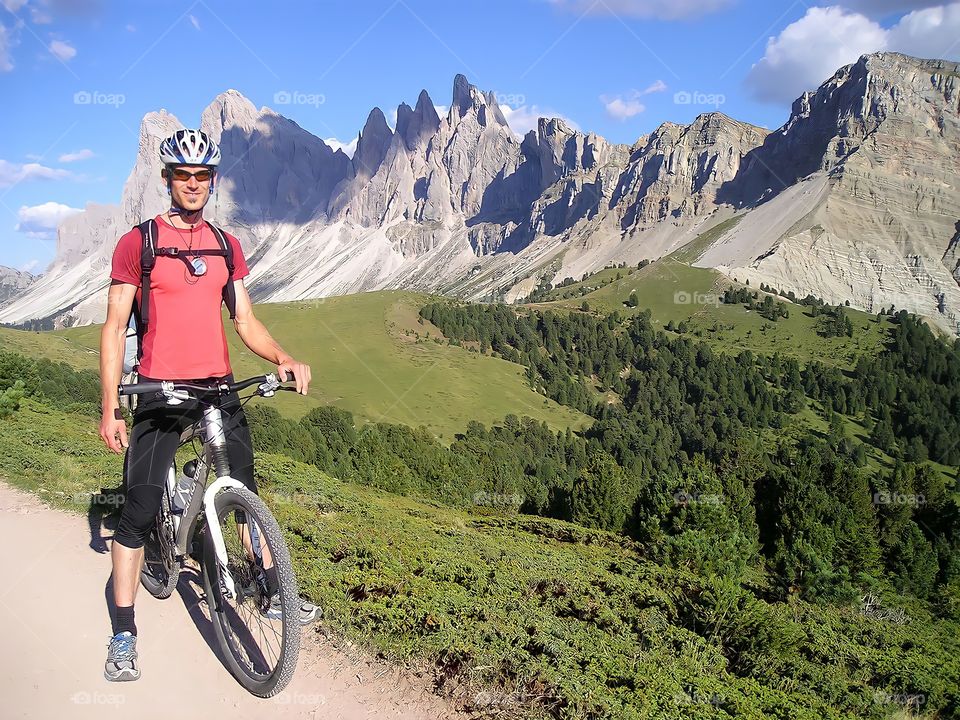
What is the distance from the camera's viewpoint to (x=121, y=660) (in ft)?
18.1

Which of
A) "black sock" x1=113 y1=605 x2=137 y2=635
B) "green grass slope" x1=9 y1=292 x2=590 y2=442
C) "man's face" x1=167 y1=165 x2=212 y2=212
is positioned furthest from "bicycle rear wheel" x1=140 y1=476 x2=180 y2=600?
"green grass slope" x1=9 y1=292 x2=590 y2=442

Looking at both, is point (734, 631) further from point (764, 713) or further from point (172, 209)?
point (172, 209)

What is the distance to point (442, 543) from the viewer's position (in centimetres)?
1080

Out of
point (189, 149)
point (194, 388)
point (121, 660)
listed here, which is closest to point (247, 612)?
point (121, 660)

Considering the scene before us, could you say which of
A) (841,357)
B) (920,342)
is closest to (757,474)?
(841,357)

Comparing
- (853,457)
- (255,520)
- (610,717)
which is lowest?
(853,457)

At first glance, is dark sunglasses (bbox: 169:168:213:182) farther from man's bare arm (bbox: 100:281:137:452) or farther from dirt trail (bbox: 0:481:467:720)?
dirt trail (bbox: 0:481:467:720)

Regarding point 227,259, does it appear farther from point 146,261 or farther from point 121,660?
point 121,660

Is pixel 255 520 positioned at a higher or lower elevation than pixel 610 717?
higher

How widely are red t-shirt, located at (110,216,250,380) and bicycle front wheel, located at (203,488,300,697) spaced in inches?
46.3

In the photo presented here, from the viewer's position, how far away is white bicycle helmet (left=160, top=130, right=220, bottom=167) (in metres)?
5.65

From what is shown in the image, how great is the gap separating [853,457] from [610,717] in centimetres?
14923

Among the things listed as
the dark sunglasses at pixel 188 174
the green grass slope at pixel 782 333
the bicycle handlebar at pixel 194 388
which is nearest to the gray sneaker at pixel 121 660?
the bicycle handlebar at pixel 194 388

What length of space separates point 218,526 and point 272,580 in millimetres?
728
